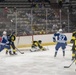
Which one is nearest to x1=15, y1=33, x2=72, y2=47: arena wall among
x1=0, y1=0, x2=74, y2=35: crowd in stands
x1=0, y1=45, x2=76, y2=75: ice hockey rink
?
x1=0, y1=0, x2=74, y2=35: crowd in stands

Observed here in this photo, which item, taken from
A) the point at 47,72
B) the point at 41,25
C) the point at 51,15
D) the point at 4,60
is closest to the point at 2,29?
the point at 41,25

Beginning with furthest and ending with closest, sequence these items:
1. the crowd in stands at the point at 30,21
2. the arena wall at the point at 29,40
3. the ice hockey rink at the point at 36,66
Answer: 1. the crowd in stands at the point at 30,21
2. the arena wall at the point at 29,40
3. the ice hockey rink at the point at 36,66

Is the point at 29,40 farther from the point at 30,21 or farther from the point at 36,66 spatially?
the point at 36,66

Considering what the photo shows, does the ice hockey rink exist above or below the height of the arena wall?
below

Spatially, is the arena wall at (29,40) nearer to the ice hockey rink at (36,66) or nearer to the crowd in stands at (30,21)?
the crowd in stands at (30,21)

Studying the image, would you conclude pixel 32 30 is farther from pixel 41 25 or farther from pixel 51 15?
pixel 51 15

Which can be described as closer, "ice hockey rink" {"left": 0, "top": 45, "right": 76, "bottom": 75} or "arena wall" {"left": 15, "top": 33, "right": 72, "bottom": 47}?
"ice hockey rink" {"left": 0, "top": 45, "right": 76, "bottom": 75}

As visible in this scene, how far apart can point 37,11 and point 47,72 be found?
10511 mm

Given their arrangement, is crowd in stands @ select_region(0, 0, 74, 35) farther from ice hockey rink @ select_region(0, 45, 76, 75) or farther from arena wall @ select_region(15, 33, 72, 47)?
ice hockey rink @ select_region(0, 45, 76, 75)

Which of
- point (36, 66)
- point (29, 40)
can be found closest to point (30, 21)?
point (29, 40)

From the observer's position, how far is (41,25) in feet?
62.6

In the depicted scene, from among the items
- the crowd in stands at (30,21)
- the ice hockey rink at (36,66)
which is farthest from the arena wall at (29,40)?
the ice hockey rink at (36,66)

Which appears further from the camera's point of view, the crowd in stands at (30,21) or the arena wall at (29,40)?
the crowd in stands at (30,21)

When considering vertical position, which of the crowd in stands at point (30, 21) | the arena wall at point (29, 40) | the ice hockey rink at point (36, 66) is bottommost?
the ice hockey rink at point (36, 66)
